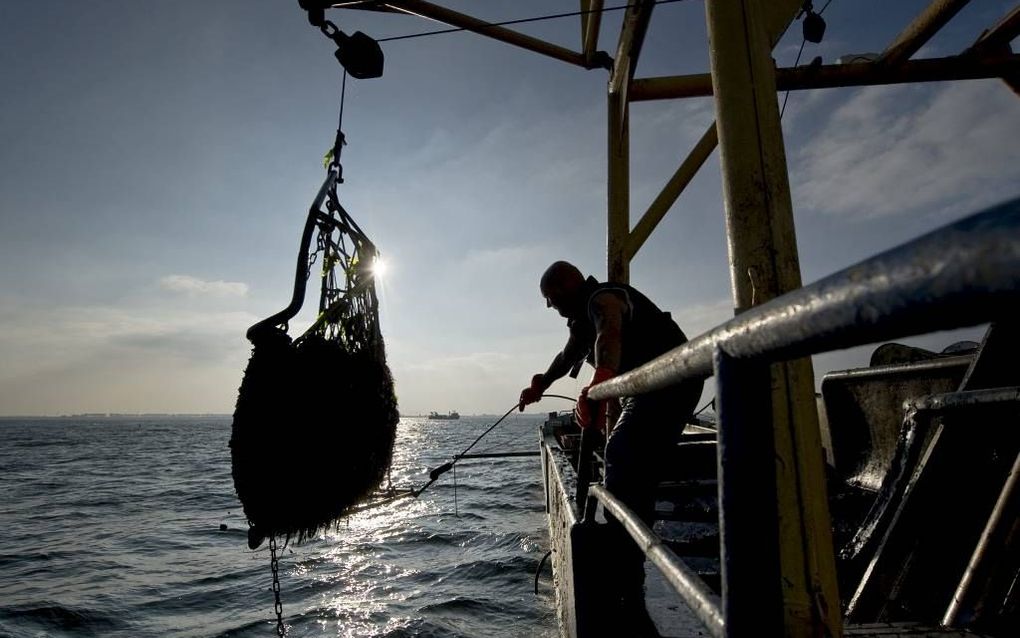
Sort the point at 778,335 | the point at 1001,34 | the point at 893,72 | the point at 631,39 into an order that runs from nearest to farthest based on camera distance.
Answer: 1. the point at 778,335
2. the point at 631,39
3. the point at 1001,34
4. the point at 893,72

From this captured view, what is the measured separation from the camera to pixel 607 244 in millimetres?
4520

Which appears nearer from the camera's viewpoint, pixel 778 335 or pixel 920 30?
pixel 778 335

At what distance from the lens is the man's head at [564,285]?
12.0ft

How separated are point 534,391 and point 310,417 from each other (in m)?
2.03

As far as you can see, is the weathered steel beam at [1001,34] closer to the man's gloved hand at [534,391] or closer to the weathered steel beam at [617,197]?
the weathered steel beam at [617,197]

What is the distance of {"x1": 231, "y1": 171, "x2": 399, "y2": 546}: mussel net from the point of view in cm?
266

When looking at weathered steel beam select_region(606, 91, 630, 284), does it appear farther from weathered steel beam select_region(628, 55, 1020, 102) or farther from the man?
the man

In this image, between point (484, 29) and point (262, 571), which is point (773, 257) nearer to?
point (484, 29)

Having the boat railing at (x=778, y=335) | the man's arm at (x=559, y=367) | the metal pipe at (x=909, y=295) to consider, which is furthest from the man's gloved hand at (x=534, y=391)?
the metal pipe at (x=909, y=295)

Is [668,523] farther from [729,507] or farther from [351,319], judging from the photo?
[729,507]

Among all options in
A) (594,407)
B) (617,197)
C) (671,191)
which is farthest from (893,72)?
(594,407)

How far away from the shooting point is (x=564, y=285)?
12.1ft

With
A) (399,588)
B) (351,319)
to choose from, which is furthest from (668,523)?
(399,588)

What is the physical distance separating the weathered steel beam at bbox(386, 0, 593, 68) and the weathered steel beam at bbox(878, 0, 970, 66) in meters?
2.49
